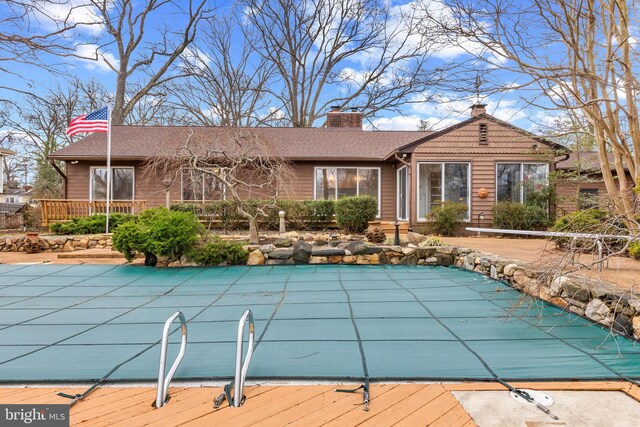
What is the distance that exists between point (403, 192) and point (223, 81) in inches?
582

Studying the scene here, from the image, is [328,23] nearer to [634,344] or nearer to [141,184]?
[141,184]

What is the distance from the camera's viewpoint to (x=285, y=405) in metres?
2.17

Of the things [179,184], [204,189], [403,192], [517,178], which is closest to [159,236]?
[204,189]

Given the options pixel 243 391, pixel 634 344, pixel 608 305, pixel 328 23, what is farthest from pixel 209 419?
pixel 328 23

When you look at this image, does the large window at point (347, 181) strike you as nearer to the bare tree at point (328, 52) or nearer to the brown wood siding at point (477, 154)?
the brown wood siding at point (477, 154)

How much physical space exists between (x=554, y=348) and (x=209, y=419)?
108 inches

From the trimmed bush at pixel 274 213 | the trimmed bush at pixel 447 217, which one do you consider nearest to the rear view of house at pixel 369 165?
the trimmed bush at pixel 447 217

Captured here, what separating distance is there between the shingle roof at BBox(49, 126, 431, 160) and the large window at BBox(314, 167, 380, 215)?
610 millimetres

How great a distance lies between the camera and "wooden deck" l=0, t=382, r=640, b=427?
2.02 metres

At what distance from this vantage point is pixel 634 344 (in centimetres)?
302

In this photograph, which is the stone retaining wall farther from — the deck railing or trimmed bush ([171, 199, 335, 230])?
trimmed bush ([171, 199, 335, 230])

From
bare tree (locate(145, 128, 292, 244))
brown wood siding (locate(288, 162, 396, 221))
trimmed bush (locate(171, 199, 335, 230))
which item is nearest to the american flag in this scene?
bare tree (locate(145, 128, 292, 244))

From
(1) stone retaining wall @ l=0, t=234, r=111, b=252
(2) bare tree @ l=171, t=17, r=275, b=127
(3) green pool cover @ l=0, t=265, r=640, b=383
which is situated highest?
(2) bare tree @ l=171, t=17, r=275, b=127

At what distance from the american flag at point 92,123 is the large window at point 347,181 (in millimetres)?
6786
